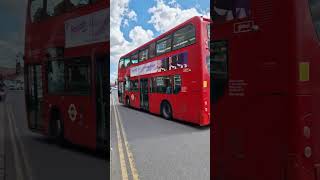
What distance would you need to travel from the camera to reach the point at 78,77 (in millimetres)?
1771

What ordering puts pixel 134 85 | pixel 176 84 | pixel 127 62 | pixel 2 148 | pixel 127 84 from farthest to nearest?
pixel 176 84, pixel 134 85, pixel 127 84, pixel 127 62, pixel 2 148

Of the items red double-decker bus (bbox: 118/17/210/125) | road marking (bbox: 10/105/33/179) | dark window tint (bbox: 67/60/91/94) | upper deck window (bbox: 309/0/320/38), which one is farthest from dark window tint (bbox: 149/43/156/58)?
upper deck window (bbox: 309/0/320/38)

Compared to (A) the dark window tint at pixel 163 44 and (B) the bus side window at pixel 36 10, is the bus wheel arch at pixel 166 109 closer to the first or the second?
(A) the dark window tint at pixel 163 44

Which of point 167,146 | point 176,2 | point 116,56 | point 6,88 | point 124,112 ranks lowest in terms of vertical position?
point 167,146

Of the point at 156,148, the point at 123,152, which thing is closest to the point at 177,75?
the point at 156,148

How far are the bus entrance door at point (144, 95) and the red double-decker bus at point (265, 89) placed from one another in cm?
43

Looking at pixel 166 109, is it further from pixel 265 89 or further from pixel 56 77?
pixel 56 77

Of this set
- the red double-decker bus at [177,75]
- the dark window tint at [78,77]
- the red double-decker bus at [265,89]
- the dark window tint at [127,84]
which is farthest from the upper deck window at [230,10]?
the dark window tint at [78,77]

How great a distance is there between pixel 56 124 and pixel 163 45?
2.78 ft

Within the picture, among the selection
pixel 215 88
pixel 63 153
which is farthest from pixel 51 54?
pixel 215 88

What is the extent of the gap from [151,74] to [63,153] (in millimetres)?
929

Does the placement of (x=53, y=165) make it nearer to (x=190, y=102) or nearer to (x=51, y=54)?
(x=51, y=54)

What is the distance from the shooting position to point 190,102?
244 cm

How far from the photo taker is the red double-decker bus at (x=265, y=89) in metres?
2.40
